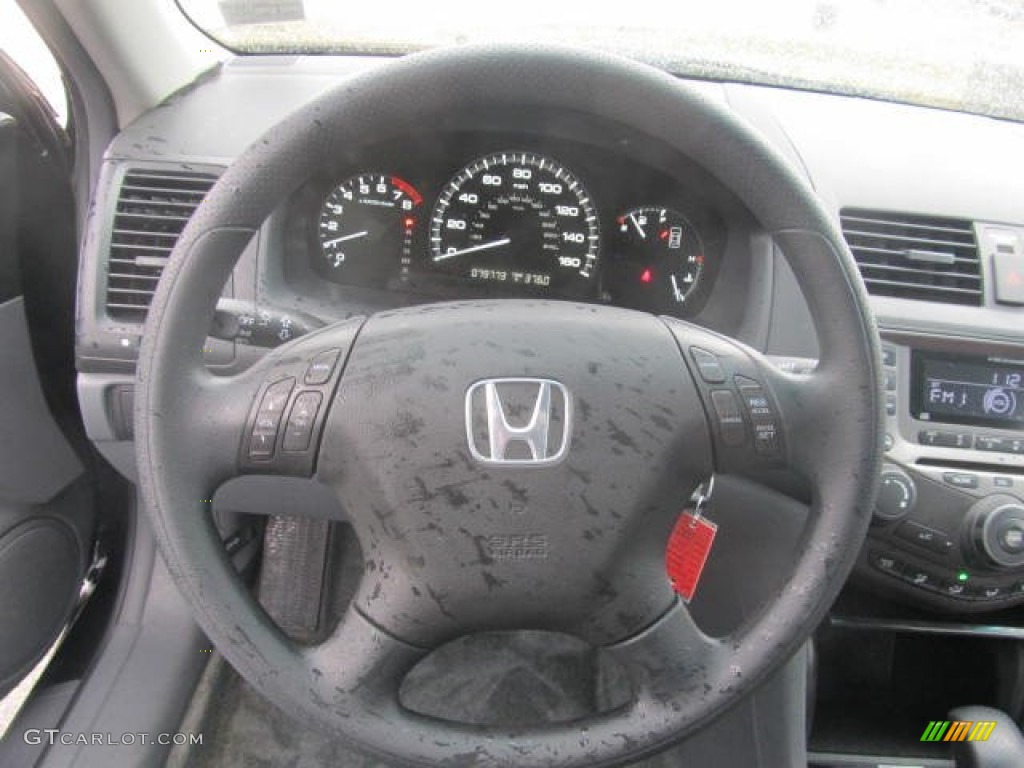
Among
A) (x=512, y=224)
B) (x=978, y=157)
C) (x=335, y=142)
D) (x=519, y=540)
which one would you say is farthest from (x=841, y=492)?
(x=978, y=157)

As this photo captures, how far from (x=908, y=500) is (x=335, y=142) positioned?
1.00 m

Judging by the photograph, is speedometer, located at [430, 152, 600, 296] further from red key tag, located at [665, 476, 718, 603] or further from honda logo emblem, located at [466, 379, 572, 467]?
honda logo emblem, located at [466, 379, 572, 467]

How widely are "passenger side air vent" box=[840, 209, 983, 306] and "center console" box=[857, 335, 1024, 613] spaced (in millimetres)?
86

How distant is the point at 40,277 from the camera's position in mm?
1774

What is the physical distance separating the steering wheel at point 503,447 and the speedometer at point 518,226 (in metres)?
0.54

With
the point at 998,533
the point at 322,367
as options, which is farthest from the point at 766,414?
the point at 998,533

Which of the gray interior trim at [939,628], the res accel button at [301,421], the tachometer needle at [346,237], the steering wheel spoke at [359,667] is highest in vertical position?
the tachometer needle at [346,237]

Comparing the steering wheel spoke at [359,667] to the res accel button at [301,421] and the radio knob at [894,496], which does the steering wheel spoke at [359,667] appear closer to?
the res accel button at [301,421]

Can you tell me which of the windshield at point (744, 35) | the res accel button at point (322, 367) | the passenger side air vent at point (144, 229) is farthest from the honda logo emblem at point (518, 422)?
the windshield at point (744, 35)

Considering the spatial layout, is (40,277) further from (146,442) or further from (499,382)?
(499,382)

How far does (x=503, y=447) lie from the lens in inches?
40.9

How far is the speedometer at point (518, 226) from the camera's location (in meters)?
1.59
